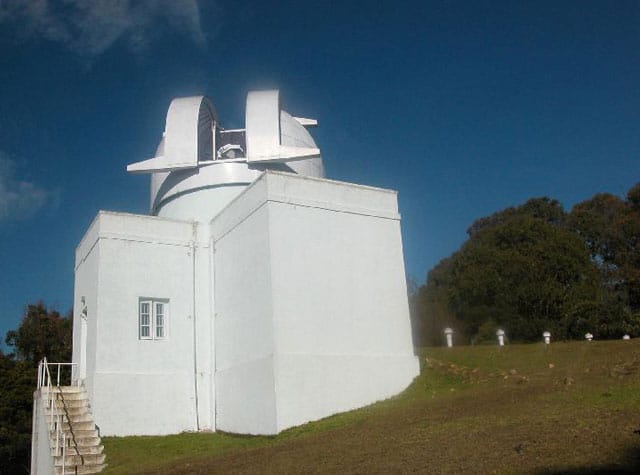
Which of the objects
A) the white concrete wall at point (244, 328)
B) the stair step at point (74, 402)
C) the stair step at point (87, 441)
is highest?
the white concrete wall at point (244, 328)

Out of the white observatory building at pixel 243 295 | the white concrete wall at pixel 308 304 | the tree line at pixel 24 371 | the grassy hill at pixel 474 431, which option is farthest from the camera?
the tree line at pixel 24 371

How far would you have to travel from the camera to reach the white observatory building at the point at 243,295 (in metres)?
15.4

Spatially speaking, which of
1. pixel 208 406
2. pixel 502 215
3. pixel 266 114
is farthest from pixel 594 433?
pixel 502 215

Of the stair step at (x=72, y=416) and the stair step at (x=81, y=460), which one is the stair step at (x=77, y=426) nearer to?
the stair step at (x=72, y=416)

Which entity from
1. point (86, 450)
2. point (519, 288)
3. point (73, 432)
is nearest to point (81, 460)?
point (86, 450)

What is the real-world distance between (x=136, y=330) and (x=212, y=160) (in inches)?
216

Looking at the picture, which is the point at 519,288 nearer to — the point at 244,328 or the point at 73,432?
the point at 244,328

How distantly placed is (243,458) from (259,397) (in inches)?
134

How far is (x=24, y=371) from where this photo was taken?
29.8 m

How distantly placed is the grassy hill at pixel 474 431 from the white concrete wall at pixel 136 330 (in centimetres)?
75

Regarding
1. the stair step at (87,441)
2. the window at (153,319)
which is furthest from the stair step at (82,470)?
the window at (153,319)

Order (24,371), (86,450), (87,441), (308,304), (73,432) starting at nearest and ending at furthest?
(86,450) → (87,441) → (73,432) → (308,304) → (24,371)

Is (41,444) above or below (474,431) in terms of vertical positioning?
below

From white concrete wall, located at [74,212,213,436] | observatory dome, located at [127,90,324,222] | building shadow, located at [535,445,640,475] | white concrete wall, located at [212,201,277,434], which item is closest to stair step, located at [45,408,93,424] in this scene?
white concrete wall, located at [74,212,213,436]
